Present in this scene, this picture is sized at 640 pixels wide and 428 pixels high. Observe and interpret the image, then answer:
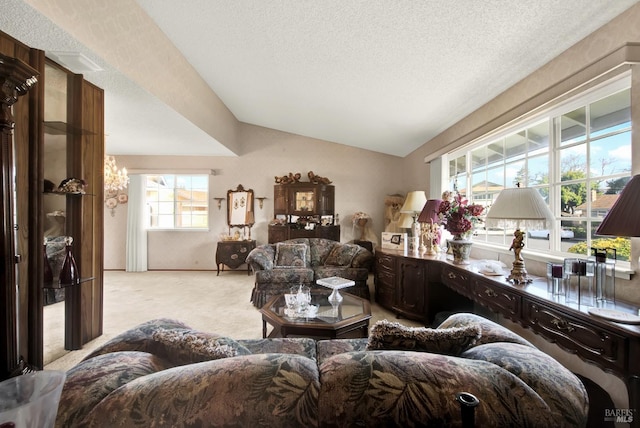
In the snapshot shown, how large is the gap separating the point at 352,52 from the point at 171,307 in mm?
3619

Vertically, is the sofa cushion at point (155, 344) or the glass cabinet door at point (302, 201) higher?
the glass cabinet door at point (302, 201)

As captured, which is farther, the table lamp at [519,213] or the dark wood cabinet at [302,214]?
the dark wood cabinet at [302,214]

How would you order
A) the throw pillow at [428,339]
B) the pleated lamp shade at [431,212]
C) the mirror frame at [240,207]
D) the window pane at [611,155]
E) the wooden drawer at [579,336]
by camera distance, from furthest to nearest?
the mirror frame at [240,207], the pleated lamp shade at [431,212], the window pane at [611,155], the wooden drawer at [579,336], the throw pillow at [428,339]

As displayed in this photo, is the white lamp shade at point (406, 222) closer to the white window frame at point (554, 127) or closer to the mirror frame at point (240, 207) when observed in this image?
the white window frame at point (554, 127)

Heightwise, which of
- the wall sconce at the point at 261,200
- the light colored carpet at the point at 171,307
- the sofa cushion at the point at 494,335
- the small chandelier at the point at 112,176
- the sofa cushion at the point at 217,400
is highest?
the small chandelier at the point at 112,176

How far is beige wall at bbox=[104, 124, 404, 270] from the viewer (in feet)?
18.3

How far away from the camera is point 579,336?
48.4 inches

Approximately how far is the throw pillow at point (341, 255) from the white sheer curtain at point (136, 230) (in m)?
3.94

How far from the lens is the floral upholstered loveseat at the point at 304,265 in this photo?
11.6 feet

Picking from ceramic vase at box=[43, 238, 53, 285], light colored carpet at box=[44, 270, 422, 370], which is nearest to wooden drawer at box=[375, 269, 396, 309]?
light colored carpet at box=[44, 270, 422, 370]

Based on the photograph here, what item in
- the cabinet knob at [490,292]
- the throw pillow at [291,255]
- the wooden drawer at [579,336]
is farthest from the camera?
the throw pillow at [291,255]

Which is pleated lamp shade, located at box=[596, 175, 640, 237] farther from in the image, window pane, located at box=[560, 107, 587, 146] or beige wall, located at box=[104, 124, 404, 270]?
beige wall, located at box=[104, 124, 404, 270]

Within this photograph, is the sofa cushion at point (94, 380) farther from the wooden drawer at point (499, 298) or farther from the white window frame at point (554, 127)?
the white window frame at point (554, 127)

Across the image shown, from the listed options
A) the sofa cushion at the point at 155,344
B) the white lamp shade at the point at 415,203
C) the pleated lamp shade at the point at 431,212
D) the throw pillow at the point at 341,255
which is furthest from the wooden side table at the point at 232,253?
the sofa cushion at the point at 155,344
